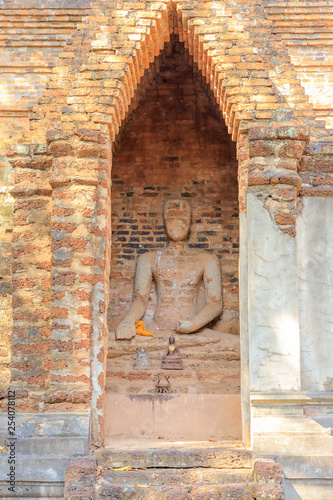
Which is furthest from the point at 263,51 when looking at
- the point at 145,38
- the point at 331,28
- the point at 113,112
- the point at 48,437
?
the point at 48,437

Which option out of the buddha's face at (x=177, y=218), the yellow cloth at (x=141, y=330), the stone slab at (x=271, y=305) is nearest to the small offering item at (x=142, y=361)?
the yellow cloth at (x=141, y=330)

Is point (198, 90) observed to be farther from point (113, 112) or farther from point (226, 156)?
point (113, 112)

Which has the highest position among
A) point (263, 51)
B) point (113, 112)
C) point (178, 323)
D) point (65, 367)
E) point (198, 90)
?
point (198, 90)

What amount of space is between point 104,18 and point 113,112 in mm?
1061

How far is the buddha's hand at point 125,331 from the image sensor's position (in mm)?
8398

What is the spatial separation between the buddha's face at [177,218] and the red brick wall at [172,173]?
23 centimetres

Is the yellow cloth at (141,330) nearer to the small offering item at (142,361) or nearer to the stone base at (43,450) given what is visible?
the small offering item at (142,361)

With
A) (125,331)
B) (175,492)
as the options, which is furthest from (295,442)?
(125,331)

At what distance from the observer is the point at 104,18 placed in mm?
7336

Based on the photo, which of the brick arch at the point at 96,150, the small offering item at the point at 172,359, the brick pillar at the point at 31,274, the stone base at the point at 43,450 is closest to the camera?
the stone base at the point at 43,450

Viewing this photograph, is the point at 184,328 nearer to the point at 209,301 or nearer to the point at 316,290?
the point at 209,301

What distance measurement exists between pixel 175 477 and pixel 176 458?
0.21 meters

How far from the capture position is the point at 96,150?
271 inches

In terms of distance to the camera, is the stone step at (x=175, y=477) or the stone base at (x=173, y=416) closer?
the stone step at (x=175, y=477)
